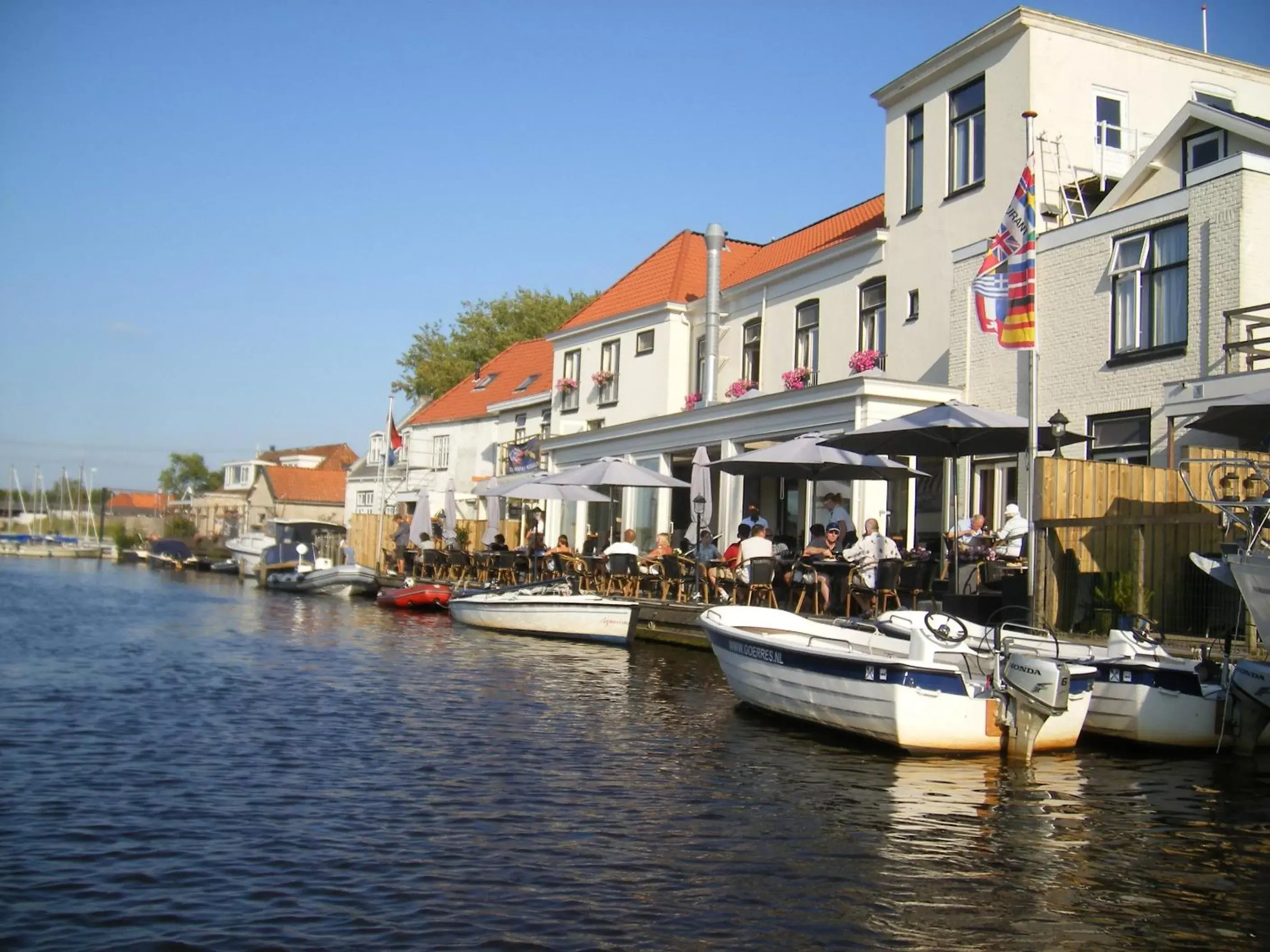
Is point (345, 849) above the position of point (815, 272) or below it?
below

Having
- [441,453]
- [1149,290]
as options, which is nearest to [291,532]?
[441,453]

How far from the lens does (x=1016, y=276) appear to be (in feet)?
53.1

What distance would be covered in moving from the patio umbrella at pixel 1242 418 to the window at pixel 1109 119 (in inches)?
366

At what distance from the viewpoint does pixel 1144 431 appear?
18.3 metres

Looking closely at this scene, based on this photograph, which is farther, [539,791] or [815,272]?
[815,272]

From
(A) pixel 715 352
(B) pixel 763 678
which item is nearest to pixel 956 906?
(B) pixel 763 678

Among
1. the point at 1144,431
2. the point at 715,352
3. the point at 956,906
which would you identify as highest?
the point at 715,352

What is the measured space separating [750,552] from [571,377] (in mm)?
18717

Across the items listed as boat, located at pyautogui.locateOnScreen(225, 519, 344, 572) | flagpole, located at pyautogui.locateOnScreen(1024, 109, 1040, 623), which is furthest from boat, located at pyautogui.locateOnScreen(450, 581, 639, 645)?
boat, located at pyautogui.locateOnScreen(225, 519, 344, 572)

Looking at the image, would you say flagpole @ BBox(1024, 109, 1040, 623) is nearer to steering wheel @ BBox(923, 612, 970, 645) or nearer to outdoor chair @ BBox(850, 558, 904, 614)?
outdoor chair @ BBox(850, 558, 904, 614)

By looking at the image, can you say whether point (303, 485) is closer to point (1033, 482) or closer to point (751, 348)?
point (751, 348)

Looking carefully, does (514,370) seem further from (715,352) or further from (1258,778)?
(1258,778)

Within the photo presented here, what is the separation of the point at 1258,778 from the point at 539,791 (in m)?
6.42

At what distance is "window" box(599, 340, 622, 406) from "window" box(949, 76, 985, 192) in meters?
13.7
